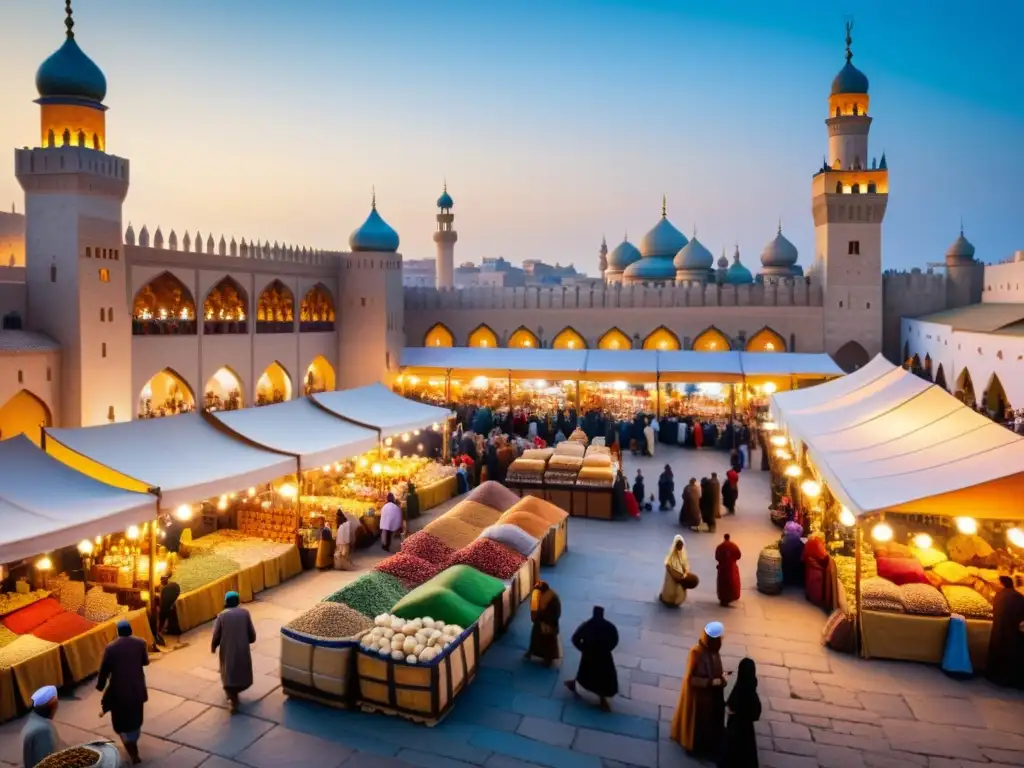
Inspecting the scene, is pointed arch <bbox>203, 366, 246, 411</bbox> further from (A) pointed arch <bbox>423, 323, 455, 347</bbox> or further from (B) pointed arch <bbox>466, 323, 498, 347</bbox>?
(B) pointed arch <bbox>466, 323, 498, 347</bbox>

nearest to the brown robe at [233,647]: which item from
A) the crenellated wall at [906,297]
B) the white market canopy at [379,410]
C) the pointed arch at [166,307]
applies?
the white market canopy at [379,410]

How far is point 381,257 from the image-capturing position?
24016 millimetres

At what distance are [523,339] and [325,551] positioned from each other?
17.0 m

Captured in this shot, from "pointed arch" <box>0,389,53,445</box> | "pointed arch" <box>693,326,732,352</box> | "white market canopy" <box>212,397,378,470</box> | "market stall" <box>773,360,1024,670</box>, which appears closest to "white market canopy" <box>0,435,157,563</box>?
"white market canopy" <box>212,397,378,470</box>

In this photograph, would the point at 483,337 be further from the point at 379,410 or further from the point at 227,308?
the point at 379,410

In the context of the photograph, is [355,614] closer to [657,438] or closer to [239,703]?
[239,703]

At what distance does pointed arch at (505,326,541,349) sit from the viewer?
2584cm

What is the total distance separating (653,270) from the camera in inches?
1203

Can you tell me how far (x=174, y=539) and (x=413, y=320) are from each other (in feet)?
59.9

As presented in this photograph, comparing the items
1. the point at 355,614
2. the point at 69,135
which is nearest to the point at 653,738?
the point at 355,614

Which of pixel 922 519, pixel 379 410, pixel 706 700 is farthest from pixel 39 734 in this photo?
pixel 922 519

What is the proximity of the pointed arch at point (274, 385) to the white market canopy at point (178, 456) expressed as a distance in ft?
39.6

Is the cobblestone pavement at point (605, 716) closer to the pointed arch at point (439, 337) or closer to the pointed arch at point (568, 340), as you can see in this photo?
the pointed arch at point (568, 340)

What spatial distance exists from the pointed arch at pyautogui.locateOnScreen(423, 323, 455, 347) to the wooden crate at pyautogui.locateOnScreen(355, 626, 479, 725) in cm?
2084
